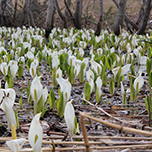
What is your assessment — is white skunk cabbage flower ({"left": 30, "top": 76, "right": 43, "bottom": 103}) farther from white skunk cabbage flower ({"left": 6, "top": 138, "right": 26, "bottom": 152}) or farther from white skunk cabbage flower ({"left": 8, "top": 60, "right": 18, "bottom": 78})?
white skunk cabbage flower ({"left": 8, "top": 60, "right": 18, "bottom": 78})

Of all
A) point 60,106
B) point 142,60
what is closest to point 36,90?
point 60,106

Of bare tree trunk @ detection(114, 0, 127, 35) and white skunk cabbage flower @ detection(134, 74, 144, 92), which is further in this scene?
bare tree trunk @ detection(114, 0, 127, 35)

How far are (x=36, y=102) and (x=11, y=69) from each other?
1.16 metres

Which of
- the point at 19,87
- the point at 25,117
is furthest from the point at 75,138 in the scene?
the point at 19,87

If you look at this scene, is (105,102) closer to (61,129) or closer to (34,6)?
(61,129)

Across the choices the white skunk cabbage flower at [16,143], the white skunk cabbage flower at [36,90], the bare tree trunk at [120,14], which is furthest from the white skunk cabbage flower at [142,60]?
the bare tree trunk at [120,14]

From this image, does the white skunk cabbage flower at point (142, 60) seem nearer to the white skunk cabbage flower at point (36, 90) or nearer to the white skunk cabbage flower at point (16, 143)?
the white skunk cabbage flower at point (36, 90)

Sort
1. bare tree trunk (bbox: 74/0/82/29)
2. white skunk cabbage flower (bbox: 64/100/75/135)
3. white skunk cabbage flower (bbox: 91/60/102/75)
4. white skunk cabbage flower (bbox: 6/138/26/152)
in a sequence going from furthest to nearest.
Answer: bare tree trunk (bbox: 74/0/82/29) < white skunk cabbage flower (bbox: 91/60/102/75) < white skunk cabbage flower (bbox: 64/100/75/135) < white skunk cabbage flower (bbox: 6/138/26/152)

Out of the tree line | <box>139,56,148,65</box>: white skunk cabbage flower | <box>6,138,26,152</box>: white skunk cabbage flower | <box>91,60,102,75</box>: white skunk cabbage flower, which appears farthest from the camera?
the tree line

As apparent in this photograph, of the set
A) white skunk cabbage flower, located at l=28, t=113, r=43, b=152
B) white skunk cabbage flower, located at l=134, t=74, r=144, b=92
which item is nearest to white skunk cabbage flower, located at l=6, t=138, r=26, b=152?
white skunk cabbage flower, located at l=28, t=113, r=43, b=152

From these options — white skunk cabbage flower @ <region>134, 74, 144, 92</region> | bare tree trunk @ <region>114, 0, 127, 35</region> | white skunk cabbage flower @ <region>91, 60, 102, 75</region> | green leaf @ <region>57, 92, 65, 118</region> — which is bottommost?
green leaf @ <region>57, 92, 65, 118</region>

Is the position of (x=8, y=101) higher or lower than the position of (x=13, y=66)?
lower

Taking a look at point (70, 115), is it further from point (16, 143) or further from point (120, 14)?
point (120, 14)

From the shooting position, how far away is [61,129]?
4.82ft
